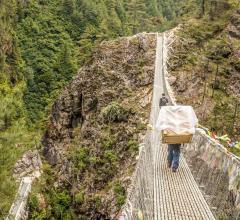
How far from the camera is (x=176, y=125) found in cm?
861

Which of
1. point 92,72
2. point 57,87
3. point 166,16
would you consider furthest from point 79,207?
point 166,16

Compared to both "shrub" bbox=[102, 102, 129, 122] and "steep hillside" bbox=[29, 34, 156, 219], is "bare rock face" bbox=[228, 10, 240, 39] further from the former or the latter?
"shrub" bbox=[102, 102, 129, 122]

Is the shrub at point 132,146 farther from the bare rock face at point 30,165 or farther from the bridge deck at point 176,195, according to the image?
the bare rock face at point 30,165

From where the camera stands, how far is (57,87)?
162 ft

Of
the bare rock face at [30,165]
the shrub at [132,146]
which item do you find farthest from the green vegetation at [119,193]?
the bare rock face at [30,165]

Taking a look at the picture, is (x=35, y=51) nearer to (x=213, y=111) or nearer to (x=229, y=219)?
(x=213, y=111)

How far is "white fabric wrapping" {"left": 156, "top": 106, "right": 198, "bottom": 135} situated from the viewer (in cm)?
861

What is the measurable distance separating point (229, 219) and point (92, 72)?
22057 mm

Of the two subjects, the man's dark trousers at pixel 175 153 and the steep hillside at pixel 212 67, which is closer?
the man's dark trousers at pixel 175 153

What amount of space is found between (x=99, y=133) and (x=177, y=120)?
44.8ft

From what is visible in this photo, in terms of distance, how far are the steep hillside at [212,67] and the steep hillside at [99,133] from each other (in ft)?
6.44

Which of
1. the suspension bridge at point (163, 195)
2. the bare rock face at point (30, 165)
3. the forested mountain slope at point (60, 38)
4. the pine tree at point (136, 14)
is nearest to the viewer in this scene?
the suspension bridge at point (163, 195)

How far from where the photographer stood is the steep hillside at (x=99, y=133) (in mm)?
18719

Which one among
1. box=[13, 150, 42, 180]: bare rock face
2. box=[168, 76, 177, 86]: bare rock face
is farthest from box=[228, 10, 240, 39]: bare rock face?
box=[13, 150, 42, 180]: bare rock face
